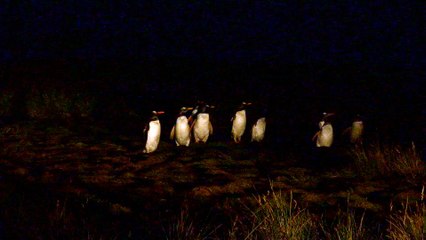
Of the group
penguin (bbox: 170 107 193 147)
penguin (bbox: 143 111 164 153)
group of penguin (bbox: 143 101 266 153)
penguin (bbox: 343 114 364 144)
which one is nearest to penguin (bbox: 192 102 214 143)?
group of penguin (bbox: 143 101 266 153)

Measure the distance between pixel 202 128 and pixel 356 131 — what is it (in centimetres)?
295

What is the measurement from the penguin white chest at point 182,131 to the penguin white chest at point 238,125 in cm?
113

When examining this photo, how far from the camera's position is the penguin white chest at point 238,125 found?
11.2 m

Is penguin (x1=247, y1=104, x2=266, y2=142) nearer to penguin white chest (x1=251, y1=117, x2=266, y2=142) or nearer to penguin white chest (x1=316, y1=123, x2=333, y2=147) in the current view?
penguin white chest (x1=251, y1=117, x2=266, y2=142)

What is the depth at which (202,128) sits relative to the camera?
422 inches

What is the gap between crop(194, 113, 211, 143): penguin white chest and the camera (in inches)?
420

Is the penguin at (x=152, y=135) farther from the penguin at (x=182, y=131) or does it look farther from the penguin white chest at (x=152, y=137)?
the penguin at (x=182, y=131)

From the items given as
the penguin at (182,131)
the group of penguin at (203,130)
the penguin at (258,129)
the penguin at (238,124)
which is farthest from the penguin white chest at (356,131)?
the penguin at (182,131)

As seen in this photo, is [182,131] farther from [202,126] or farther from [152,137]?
[152,137]

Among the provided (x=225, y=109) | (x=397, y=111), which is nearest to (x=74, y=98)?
(x=225, y=109)

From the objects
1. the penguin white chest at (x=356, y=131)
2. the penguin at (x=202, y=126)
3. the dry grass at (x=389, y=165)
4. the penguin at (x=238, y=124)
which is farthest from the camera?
the penguin at (x=238, y=124)

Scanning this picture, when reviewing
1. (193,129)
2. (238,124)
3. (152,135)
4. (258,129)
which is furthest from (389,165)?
(193,129)

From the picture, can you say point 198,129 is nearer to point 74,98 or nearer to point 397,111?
point 74,98

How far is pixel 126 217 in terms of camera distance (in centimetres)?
611
